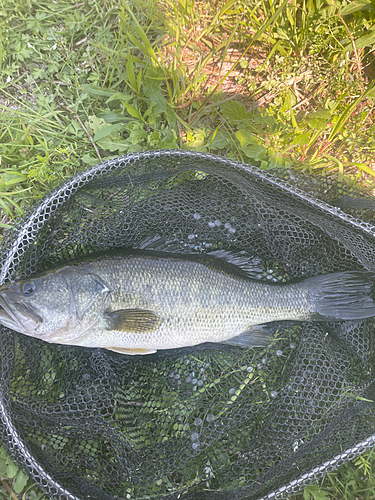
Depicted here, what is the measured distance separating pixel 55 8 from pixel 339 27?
8.41 ft

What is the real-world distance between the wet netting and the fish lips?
9.0 inches

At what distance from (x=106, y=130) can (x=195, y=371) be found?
7.07 feet

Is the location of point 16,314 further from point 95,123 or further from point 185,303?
point 95,123

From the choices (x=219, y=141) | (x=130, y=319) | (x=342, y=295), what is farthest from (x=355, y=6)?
(x=130, y=319)

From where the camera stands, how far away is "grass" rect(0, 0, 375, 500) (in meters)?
2.75

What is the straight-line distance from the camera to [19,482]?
246cm

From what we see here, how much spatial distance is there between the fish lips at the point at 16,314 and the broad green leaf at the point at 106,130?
146cm

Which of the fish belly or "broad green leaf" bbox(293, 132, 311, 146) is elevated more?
"broad green leaf" bbox(293, 132, 311, 146)

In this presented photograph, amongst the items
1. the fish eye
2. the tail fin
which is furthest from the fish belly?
the fish eye

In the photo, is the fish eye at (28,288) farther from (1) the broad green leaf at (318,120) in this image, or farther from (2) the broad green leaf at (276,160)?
(1) the broad green leaf at (318,120)

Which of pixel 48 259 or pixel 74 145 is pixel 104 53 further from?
pixel 48 259

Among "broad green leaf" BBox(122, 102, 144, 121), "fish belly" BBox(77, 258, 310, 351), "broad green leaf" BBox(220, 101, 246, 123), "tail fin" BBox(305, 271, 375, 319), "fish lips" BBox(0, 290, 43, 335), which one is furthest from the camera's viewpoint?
"broad green leaf" BBox(220, 101, 246, 123)

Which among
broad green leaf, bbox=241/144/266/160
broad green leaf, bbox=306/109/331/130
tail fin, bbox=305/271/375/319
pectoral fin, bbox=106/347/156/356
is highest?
broad green leaf, bbox=306/109/331/130

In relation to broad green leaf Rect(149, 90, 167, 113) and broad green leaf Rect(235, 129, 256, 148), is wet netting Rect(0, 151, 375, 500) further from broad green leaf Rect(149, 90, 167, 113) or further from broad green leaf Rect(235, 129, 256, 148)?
broad green leaf Rect(149, 90, 167, 113)
